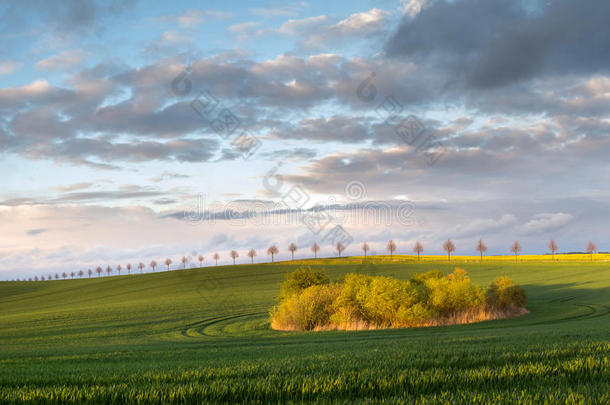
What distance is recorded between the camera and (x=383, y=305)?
4006cm

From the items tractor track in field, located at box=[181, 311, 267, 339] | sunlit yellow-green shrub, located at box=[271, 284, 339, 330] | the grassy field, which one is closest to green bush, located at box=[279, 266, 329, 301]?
→ the grassy field

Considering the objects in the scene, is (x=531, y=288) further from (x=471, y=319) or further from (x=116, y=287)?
(x=116, y=287)

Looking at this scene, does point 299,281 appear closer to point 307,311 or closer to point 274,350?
point 307,311

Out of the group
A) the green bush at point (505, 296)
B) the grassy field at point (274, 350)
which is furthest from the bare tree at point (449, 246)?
the green bush at point (505, 296)

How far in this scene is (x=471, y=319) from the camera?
4231 cm

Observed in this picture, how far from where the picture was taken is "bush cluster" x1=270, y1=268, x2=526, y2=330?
40000 mm

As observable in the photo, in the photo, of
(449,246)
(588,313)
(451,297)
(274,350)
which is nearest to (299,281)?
(451,297)

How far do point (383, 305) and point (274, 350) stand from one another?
22.6 metres

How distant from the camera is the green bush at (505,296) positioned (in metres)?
45.0

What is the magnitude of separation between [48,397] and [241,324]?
3822cm

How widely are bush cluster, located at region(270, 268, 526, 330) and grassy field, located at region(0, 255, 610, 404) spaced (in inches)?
125

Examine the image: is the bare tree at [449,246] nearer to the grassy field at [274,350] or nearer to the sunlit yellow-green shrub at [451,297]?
the grassy field at [274,350]

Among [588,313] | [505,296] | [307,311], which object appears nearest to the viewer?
[307,311]

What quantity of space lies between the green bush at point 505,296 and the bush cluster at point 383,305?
13.3 inches
